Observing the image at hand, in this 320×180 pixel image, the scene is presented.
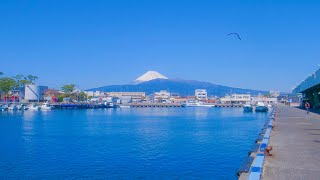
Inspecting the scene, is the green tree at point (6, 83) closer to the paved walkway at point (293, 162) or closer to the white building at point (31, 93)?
the white building at point (31, 93)

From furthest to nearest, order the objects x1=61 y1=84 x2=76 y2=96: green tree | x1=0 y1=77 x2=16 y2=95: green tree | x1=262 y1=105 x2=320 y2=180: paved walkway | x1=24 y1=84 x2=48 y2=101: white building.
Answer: x1=61 y1=84 x2=76 y2=96: green tree
x1=24 y1=84 x2=48 y2=101: white building
x1=0 y1=77 x2=16 y2=95: green tree
x1=262 y1=105 x2=320 y2=180: paved walkway

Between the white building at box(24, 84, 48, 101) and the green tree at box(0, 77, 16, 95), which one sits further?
the white building at box(24, 84, 48, 101)

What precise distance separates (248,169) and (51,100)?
149755 mm

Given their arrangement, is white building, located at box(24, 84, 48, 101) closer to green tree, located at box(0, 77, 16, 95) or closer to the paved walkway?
green tree, located at box(0, 77, 16, 95)

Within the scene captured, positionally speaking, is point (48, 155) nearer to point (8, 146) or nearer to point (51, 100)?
point (8, 146)

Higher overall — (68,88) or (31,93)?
(68,88)

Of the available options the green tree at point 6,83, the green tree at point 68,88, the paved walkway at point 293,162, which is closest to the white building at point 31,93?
the green tree at point 6,83

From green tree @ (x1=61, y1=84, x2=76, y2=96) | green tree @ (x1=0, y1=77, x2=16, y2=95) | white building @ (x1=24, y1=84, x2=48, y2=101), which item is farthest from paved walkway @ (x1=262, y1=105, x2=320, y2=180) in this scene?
green tree @ (x1=61, y1=84, x2=76, y2=96)

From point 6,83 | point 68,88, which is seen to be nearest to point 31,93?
point 6,83

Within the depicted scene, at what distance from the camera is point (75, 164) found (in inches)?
728

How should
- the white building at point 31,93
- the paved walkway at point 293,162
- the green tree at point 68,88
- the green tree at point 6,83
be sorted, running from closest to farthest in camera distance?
the paved walkway at point 293,162 < the green tree at point 6,83 < the white building at point 31,93 < the green tree at point 68,88

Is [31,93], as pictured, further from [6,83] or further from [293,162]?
[293,162]

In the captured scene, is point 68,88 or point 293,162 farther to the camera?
point 68,88

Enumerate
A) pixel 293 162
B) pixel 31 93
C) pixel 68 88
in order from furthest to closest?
pixel 68 88 → pixel 31 93 → pixel 293 162
